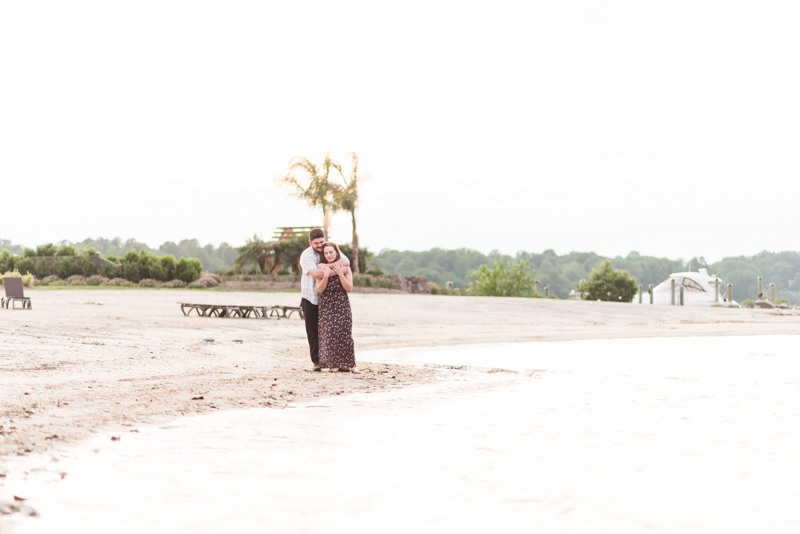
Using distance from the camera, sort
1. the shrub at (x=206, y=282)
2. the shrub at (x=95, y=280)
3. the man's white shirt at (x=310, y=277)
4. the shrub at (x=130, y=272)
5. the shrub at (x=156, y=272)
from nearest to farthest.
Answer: the man's white shirt at (x=310, y=277) < the shrub at (x=95, y=280) < the shrub at (x=206, y=282) < the shrub at (x=130, y=272) < the shrub at (x=156, y=272)

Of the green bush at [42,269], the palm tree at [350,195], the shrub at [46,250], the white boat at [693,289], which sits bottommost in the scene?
the white boat at [693,289]

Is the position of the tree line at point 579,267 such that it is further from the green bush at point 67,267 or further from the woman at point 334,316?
the woman at point 334,316

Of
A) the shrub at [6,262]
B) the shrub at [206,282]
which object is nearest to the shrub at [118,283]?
the shrub at [206,282]

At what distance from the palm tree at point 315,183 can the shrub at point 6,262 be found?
12548 millimetres

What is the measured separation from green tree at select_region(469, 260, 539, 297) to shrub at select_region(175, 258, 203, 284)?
1680 centimetres

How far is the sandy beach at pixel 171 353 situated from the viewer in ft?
17.4

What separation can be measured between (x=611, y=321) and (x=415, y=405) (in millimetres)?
17647

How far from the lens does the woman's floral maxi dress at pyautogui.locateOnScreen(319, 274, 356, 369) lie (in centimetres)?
794

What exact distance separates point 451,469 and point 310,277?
460 cm

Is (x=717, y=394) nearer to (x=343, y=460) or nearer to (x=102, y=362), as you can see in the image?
(x=343, y=460)

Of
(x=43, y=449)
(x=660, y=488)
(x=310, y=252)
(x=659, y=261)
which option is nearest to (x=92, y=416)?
(x=43, y=449)

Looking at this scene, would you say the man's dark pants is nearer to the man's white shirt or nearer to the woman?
the man's white shirt

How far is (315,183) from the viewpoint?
33125 millimetres

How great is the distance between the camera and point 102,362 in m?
8.52
